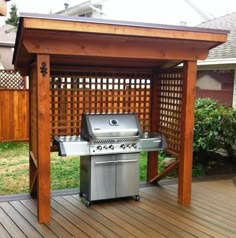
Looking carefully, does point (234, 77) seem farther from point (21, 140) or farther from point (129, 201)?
point (21, 140)

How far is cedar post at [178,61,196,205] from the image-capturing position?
384 centimetres

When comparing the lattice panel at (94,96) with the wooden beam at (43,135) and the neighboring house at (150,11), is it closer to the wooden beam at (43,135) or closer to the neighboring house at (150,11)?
the wooden beam at (43,135)

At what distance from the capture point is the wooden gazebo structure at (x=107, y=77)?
10.4 feet

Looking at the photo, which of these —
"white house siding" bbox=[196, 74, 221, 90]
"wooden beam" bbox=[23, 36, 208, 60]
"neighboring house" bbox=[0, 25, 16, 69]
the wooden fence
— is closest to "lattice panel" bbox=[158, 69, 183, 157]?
"wooden beam" bbox=[23, 36, 208, 60]

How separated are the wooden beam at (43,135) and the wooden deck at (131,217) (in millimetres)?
198

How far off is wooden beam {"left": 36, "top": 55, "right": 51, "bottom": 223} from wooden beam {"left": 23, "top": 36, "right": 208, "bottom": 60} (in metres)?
0.13

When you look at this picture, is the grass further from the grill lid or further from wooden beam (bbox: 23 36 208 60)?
wooden beam (bbox: 23 36 208 60)

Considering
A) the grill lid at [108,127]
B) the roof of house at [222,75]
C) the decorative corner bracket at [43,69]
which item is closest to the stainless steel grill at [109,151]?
the grill lid at [108,127]

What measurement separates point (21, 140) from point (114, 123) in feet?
15.7

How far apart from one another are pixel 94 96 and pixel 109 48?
43.2 inches

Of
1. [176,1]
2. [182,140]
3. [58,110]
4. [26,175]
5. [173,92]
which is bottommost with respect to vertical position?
[26,175]

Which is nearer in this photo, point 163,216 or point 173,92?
point 163,216

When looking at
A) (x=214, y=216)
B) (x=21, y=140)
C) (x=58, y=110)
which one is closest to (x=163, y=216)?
(x=214, y=216)

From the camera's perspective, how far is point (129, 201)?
4086 mm
